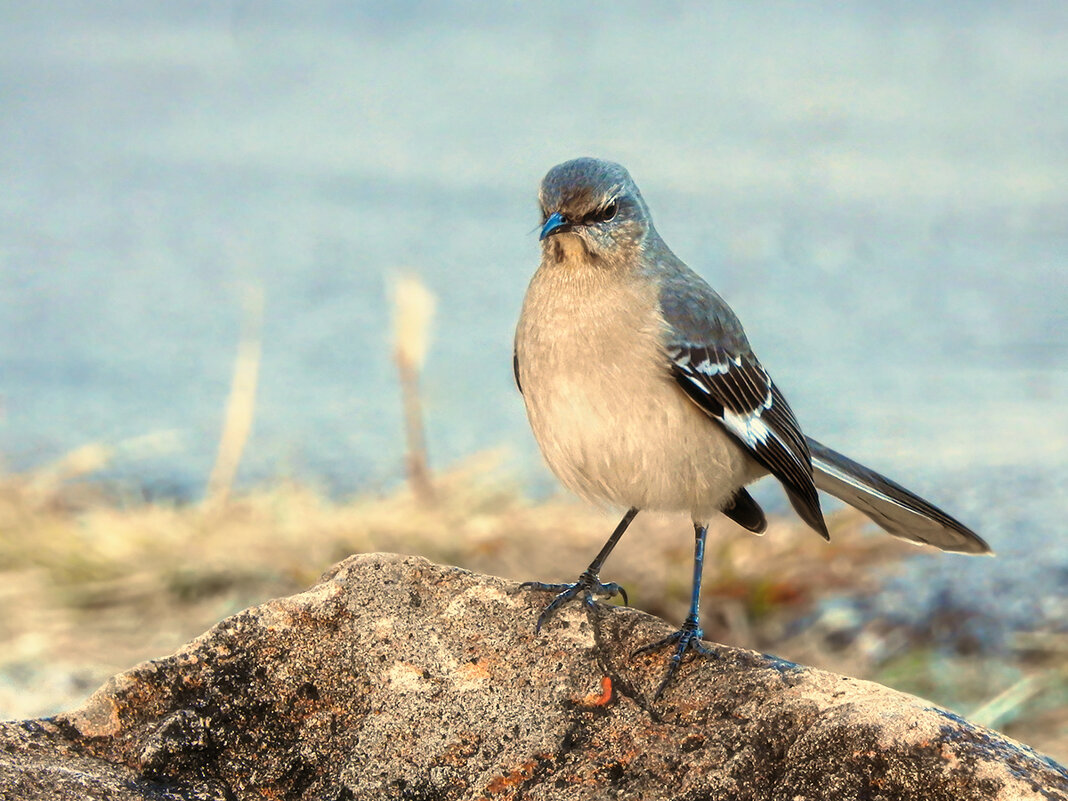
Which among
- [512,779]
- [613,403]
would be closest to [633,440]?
[613,403]

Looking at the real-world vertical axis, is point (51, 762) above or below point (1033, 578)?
below

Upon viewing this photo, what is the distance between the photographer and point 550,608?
4.05 meters

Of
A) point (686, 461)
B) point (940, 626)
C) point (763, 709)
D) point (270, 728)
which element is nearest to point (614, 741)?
point (763, 709)

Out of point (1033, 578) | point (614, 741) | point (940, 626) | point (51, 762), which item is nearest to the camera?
point (51, 762)

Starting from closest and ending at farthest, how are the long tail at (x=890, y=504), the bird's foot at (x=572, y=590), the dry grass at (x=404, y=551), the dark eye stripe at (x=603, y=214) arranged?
the bird's foot at (x=572, y=590), the dark eye stripe at (x=603, y=214), the long tail at (x=890, y=504), the dry grass at (x=404, y=551)

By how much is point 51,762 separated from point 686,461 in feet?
6.77

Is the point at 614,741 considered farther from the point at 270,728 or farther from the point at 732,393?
the point at 732,393

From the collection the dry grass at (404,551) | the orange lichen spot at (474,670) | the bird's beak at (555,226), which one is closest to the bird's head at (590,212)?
the bird's beak at (555,226)

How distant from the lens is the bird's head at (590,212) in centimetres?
447

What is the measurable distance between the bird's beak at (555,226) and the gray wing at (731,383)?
1.31 feet

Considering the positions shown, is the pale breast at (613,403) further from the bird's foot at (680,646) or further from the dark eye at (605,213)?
the bird's foot at (680,646)

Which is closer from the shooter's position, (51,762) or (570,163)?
(51,762)

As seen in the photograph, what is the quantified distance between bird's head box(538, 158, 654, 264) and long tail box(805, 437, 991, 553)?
1066 mm

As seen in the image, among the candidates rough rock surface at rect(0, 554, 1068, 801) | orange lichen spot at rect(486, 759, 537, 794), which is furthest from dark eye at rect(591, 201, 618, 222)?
orange lichen spot at rect(486, 759, 537, 794)
